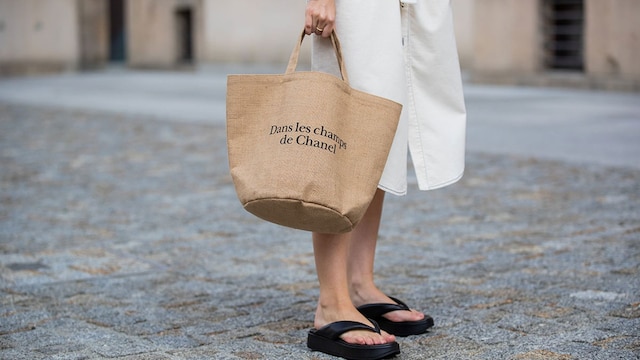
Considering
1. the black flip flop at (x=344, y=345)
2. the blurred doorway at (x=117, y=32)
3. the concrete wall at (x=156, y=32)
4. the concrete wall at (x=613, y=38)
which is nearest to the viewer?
the black flip flop at (x=344, y=345)

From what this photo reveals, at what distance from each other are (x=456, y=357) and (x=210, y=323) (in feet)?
2.79

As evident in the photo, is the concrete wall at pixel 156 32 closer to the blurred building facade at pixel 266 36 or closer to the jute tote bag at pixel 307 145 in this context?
the blurred building facade at pixel 266 36

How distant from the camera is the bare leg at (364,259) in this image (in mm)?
3318

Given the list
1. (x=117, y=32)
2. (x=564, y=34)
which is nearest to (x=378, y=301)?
(x=564, y=34)

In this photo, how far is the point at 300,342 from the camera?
3.15 m

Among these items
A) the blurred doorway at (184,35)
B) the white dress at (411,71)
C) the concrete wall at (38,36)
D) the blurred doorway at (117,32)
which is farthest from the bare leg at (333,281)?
the blurred doorway at (117,32)

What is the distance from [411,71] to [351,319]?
75 cm

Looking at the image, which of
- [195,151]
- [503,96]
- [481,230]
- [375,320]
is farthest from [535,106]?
[375,320]

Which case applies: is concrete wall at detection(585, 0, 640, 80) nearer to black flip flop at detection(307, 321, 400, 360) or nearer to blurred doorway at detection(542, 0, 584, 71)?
blurred doorway at detection(542, 0, 584, 71)

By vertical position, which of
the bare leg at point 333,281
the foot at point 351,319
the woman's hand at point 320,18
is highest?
the woman's hand at point 320,18

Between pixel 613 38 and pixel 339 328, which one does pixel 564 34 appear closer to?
pixel 613 38

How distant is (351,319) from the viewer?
3.07 meters

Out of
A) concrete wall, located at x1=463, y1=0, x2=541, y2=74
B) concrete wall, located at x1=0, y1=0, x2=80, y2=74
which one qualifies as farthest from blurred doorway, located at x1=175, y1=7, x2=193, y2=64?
concrete wall, located at x1=463, y1=0, x2=541, y2=74

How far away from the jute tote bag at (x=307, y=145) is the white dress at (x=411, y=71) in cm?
10
